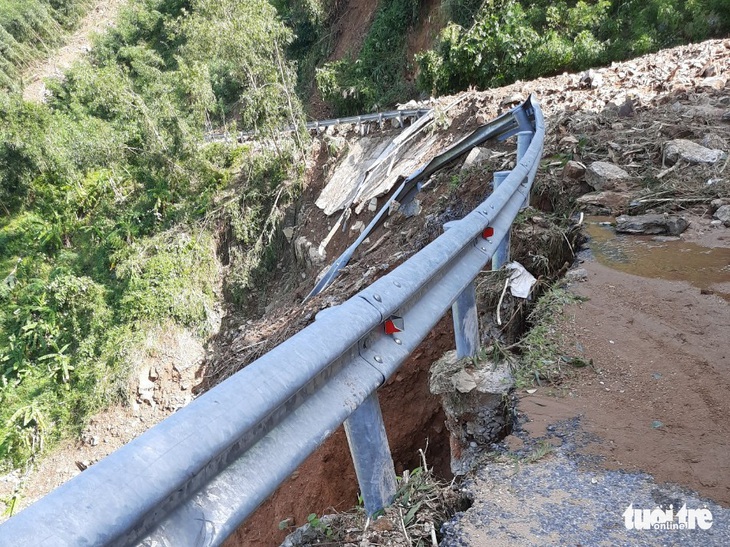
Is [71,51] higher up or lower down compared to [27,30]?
lower down

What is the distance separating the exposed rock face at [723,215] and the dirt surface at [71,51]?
4548 cm

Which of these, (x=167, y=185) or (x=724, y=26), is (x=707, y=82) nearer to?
(x=724, y=26)

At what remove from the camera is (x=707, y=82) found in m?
6.88

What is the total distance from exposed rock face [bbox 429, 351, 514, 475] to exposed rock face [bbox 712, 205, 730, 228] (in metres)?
2.60

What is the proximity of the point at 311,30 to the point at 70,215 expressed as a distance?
50.5 feet

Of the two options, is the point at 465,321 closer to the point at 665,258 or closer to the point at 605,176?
the point at 665,258

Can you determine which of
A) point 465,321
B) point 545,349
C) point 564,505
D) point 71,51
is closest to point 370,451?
point 564,505

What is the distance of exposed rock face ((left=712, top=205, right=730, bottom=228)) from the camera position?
365 cm

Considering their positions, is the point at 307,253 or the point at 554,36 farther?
the point at 554,36

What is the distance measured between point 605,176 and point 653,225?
88cm

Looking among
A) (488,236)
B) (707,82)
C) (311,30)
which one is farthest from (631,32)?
(311,30)

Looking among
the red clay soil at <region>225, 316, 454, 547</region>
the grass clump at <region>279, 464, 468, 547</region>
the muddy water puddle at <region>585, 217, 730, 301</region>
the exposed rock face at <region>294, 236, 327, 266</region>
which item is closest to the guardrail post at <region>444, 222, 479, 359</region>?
the grass clump at <region>279, 464, 468, 547</region>

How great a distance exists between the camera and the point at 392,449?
3770 millimetres

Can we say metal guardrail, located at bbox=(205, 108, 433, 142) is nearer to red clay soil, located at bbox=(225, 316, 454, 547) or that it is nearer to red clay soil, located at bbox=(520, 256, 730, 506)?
red clay soil, located at bbox=(225, 316, 454, 547)
